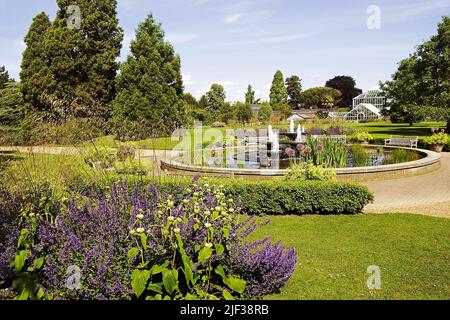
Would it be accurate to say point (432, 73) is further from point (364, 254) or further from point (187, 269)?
point (187, 269)

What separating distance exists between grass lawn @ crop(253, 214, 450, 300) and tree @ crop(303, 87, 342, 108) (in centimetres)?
6813

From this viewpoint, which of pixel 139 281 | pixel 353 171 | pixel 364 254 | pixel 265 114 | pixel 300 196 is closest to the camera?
pixel 139 281

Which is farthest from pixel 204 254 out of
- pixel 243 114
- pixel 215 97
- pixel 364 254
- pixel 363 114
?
pixel 363 114

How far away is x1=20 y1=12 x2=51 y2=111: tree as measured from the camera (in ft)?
80.8

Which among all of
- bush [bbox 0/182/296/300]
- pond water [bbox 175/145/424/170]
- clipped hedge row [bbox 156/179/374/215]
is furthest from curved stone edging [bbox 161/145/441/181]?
bush [bbox 0/182/296/300]

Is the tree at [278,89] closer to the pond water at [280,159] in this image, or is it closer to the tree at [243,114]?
the tree at [243,114]

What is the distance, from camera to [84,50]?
84.3 feet

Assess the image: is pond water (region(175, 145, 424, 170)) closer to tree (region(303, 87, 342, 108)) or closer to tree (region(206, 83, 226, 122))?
tree (region(206, 83, 226, 122))

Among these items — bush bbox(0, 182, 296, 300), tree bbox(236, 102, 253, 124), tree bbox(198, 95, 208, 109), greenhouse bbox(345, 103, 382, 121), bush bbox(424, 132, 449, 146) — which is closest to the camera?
bush bbox(0, 182, 296, 300)

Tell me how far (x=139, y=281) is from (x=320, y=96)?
7582 centimetres

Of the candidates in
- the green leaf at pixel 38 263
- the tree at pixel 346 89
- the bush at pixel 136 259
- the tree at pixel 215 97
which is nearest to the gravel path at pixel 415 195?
the bush at pixel 136 259

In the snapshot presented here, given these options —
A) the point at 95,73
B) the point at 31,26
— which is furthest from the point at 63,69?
the point at 31,26

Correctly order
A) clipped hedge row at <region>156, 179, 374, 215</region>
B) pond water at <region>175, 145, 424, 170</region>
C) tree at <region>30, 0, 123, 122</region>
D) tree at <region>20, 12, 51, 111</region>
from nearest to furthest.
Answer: clipped hedge row at <region>156, 179, 374, 215</region> < pond water at <region>175, 145, 424, 170</region> < tree at <region>20, 12, 51, 111</region> < tree at <region>30, 0, 123, 122</region>
